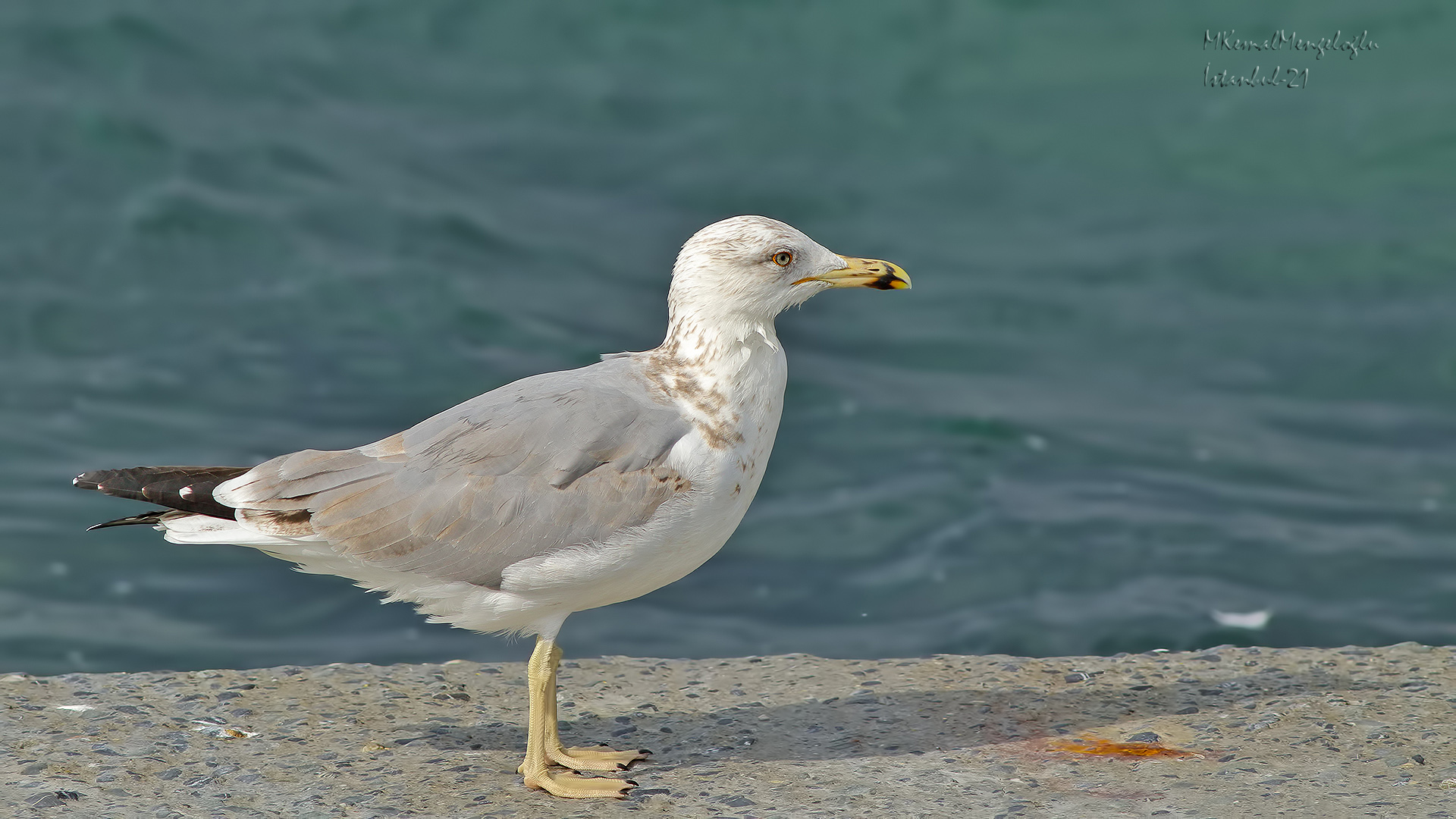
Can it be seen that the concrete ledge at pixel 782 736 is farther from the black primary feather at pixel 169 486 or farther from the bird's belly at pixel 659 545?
the black primary feather at pixel 169 486

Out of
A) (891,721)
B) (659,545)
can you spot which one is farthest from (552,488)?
(891,721)

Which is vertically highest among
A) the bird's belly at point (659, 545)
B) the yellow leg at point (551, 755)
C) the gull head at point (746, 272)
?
the gull head at point (746, 272)

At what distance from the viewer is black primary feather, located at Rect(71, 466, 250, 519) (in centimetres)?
513

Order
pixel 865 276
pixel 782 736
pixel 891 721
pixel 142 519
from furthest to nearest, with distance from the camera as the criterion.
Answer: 1. pixel 891 721
2. pixel 782 736
3. pixel 865 276
4. pixel 142 519

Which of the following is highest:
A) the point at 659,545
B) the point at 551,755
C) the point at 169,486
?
the point at 169,486

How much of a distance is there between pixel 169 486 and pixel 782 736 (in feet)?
7.41

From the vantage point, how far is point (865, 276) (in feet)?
17.8

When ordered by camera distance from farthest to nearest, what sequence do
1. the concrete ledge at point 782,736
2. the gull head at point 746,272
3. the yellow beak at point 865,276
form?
the yellow beak at point 865,276 < the gull head at point 746,272 < the concrete ledge at point 782,736

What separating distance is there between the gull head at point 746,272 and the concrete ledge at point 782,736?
1530 millimetres

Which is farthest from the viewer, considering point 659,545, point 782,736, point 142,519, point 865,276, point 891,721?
point 891,721

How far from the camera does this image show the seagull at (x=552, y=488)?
4992 millimetres

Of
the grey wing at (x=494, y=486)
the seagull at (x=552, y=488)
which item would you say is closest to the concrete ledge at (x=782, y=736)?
the seagull at (x=552, y=488)

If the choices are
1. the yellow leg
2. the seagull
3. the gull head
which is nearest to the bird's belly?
the seagull

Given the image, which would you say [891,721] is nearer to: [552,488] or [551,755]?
[551,755]
